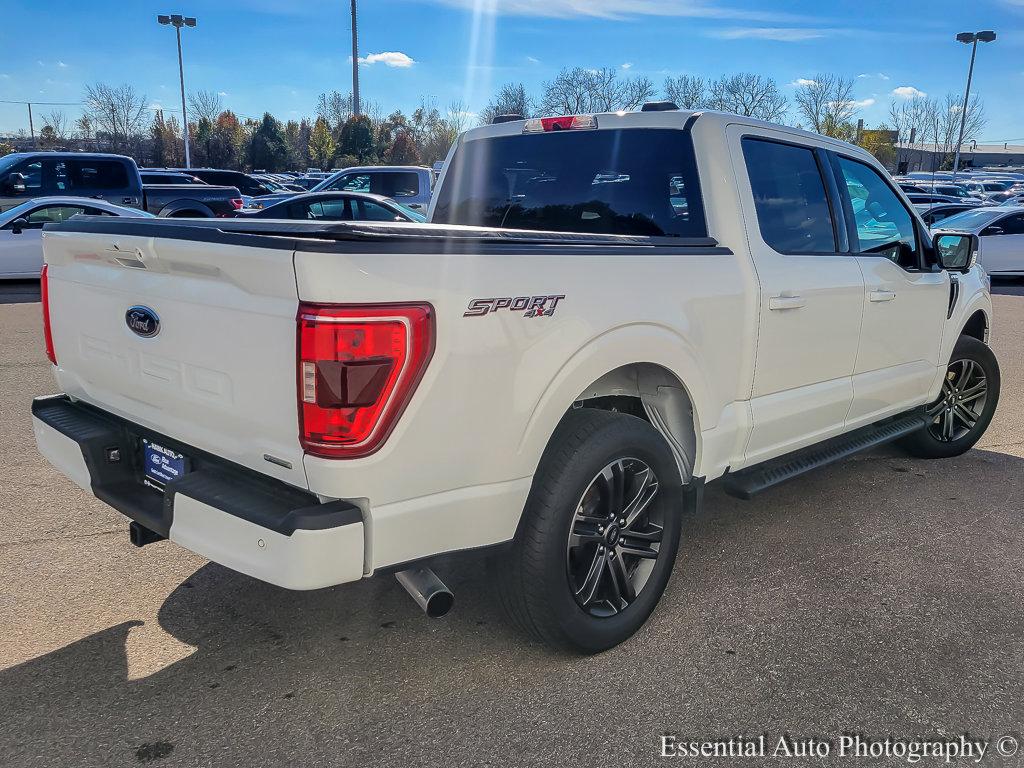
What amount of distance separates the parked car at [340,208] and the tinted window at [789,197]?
10131 mm

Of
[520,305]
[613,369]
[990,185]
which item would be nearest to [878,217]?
[613,369]

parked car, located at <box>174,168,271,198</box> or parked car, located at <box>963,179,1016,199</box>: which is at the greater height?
parked car, located at <box>963,179,1016,199</box>

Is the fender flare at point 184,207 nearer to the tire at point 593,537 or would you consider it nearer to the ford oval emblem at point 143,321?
the ford oval emblem at point 143,321

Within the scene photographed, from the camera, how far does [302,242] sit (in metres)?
2.26

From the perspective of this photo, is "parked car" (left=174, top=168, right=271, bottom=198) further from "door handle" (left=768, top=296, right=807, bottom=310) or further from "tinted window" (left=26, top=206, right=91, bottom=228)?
"door handle" (left=768, top=296, right=807, bottom=310)

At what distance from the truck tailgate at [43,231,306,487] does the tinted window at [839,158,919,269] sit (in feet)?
10.3

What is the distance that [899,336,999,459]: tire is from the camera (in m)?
5.46

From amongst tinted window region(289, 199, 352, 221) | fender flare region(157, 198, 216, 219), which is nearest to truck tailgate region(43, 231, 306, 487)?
tinted window region(289, 199, 352, 221)

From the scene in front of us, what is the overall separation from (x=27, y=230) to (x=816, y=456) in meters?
12.7

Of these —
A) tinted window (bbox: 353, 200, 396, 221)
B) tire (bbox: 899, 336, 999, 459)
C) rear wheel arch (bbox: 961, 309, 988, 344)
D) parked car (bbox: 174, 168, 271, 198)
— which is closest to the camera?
tire (bbox: 899, 336, 999, 459)

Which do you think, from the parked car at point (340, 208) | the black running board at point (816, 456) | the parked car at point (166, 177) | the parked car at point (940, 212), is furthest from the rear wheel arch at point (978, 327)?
the parked car at point (166, 177)

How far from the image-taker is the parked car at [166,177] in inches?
913

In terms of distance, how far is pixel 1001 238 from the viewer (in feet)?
53.5

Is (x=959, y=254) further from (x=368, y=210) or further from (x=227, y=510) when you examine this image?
(x=368, y=210)
